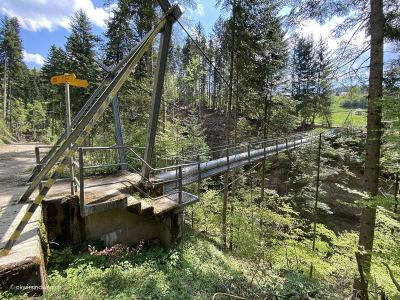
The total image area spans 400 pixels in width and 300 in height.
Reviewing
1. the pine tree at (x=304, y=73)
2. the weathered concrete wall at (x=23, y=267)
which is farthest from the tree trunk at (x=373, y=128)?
the pine tree at (x=304, y=73)

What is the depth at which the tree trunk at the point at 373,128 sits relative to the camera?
4.61 m

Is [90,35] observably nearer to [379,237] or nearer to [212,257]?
[212,257]

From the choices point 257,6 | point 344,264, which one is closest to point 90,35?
point 257,6

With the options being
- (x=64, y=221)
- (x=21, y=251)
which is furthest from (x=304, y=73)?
(x=21, y=251)

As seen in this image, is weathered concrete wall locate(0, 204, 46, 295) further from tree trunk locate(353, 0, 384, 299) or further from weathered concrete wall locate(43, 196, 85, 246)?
tree trunk locate(353, 0, 384, 299)

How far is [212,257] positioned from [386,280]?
3.87 metres

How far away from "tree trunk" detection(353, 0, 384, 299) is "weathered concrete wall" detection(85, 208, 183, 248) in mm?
3581

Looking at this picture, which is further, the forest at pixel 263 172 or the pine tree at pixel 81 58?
the pine tree at pixel 81 58

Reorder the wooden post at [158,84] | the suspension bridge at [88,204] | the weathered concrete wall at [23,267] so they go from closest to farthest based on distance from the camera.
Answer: the weathered concrete wall at [23,267], the suspension bridge at [88,204], the wooden post at [158,84]

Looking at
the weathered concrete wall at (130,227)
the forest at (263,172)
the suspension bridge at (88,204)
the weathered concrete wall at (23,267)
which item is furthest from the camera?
the weathered concrete wall at (130,227)

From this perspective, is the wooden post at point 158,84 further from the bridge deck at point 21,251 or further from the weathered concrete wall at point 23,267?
the weathered concrete wall at point 23,267

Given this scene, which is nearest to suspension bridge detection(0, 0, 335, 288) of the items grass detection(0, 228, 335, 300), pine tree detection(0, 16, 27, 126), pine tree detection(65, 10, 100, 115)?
grass detection(0, 228, 335, 300)

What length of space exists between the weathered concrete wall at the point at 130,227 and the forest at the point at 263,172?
0.20 metres

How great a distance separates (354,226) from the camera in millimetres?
17250
